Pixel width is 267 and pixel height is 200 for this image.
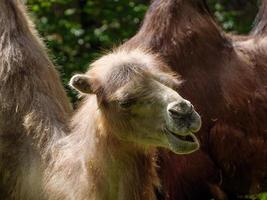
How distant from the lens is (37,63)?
5.79 m

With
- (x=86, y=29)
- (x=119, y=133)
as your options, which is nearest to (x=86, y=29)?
(x=86, y=29)

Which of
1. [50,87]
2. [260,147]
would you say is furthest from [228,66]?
[50,87]

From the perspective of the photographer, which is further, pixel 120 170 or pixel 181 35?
pixel 181 35

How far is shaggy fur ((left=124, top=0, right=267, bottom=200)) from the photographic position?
6012 millimetres

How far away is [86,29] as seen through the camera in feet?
31.7

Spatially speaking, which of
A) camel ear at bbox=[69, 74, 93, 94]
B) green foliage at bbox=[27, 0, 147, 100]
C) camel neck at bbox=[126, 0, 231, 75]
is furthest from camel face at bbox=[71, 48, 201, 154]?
green foliage at bbox=[27, 0, 147, 100]

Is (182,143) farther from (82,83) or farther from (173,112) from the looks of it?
(82,83)

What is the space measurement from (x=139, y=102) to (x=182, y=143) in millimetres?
331

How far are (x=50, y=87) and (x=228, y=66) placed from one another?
1112 millimetres

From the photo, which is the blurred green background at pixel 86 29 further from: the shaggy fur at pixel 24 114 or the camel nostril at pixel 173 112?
the camel nostril at pixel 173 112

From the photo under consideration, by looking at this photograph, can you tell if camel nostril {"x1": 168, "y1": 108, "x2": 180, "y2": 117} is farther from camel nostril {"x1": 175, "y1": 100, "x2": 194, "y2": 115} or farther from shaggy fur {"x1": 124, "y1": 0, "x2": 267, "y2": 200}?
shaggy fur {"x1": 124, "y1": 0, "x2": 267, "y2": 200}

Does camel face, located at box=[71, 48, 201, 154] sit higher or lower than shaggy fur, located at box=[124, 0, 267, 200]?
higher

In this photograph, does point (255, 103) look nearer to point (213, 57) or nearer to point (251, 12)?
point (213, 57)

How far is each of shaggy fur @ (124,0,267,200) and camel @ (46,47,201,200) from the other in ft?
1.99
